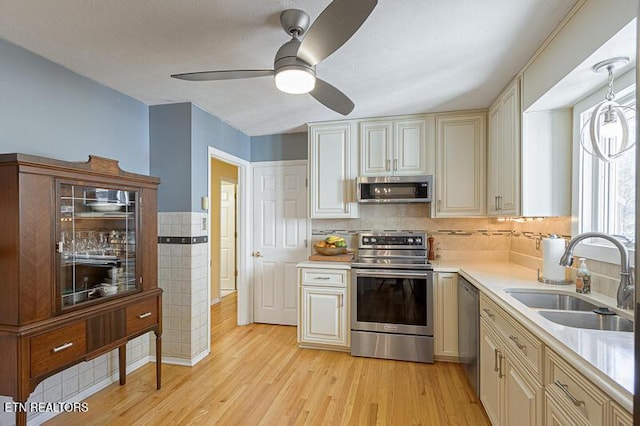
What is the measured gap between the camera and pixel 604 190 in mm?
1963

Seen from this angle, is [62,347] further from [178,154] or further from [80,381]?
[178,154]

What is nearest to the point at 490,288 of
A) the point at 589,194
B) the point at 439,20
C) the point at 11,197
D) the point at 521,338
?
the point at 521,338

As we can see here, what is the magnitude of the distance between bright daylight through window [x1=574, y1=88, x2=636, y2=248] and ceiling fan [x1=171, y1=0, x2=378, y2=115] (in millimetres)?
1412

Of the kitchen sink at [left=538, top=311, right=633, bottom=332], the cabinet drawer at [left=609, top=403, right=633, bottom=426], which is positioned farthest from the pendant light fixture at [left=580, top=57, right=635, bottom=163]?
the cabinet drawer at [left=609, top=403, right=633, bottom=426]

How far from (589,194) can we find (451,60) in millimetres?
1235

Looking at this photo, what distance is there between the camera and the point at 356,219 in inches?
146

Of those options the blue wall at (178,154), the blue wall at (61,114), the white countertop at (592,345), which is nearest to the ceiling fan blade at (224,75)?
the blue wall at (61,114)

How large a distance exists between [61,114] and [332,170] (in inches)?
89.7

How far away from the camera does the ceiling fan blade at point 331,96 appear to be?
1825 millimetres

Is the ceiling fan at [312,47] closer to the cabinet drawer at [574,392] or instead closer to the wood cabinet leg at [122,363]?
the cabinet drawer at [574,392]

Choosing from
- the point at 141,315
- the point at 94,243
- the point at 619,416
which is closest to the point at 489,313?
the point at 619,416

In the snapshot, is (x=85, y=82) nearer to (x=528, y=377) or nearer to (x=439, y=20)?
(x=439, y=20)

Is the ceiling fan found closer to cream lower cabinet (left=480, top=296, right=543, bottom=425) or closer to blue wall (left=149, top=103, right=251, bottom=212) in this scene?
blue wall (left=149, top=103, right=251, bottom=212)

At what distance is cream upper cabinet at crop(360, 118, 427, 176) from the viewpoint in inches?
129
